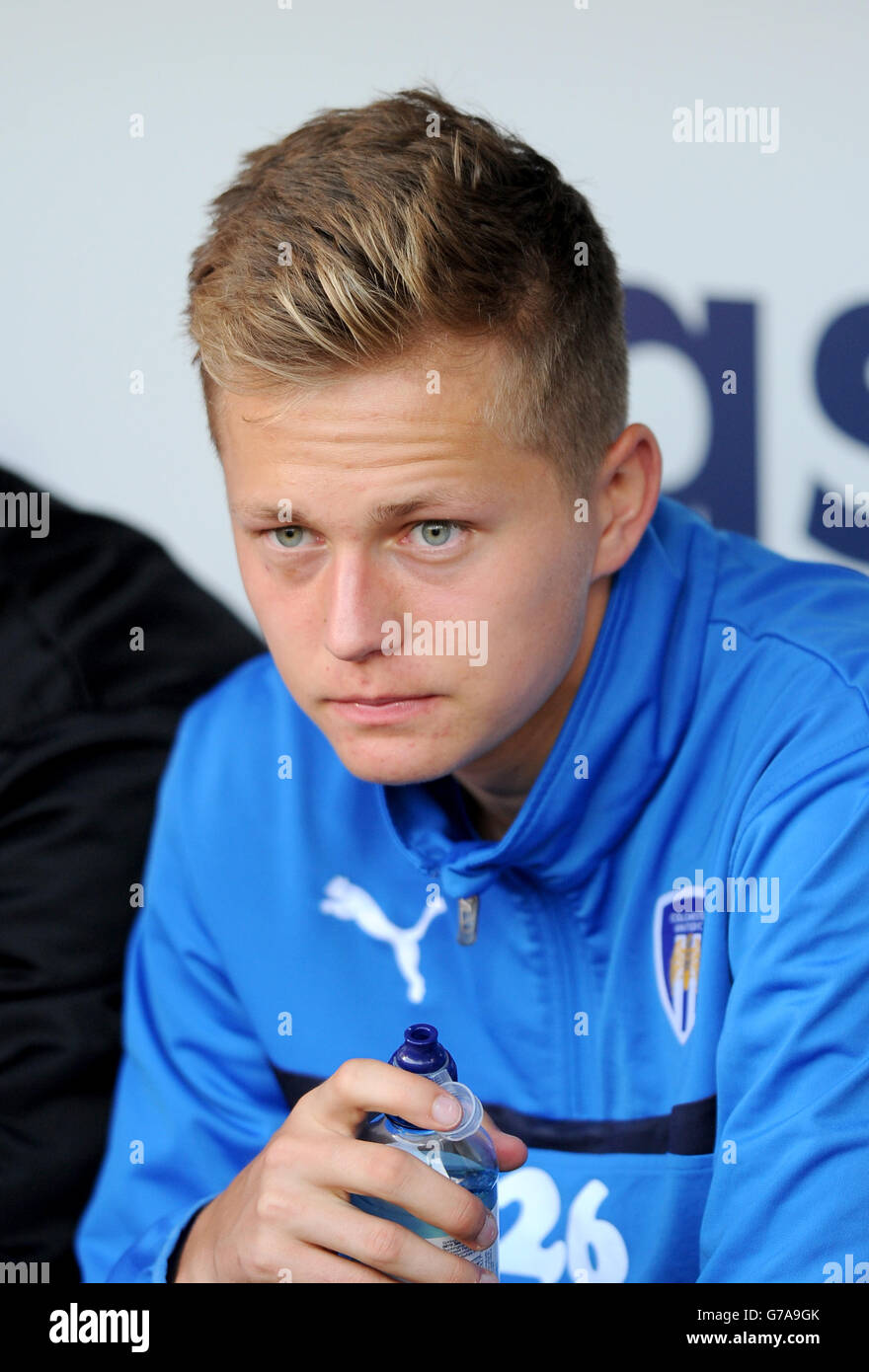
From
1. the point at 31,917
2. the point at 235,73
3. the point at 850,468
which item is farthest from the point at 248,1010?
the point at 235,73

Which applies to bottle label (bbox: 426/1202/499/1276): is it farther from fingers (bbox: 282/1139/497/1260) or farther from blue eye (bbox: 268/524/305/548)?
blue eye (bbox: 268/524/305/548)

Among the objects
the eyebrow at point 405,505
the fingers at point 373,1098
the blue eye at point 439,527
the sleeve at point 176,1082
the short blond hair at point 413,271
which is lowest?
the sleeve at point 176,1082

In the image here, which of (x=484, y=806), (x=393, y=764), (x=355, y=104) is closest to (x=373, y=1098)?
(x=393, y=764)

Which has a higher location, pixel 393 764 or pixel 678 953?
pixel 393 764

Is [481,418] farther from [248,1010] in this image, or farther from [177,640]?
[177,640]

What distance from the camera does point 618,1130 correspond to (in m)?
1.24

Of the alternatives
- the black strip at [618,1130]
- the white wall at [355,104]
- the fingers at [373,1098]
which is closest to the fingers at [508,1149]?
the fingers at [373,1098]

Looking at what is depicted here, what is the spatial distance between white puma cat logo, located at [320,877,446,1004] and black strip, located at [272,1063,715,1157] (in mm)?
132

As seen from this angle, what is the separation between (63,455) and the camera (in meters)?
1.94

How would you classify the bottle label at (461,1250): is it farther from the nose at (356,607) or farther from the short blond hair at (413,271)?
the short blond hair at (413,271)

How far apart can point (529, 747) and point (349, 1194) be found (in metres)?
0.46

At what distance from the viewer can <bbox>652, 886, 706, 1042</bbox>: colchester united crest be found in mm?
1194

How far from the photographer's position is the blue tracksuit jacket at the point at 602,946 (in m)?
1.00

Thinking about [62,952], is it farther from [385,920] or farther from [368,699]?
[368,699]
